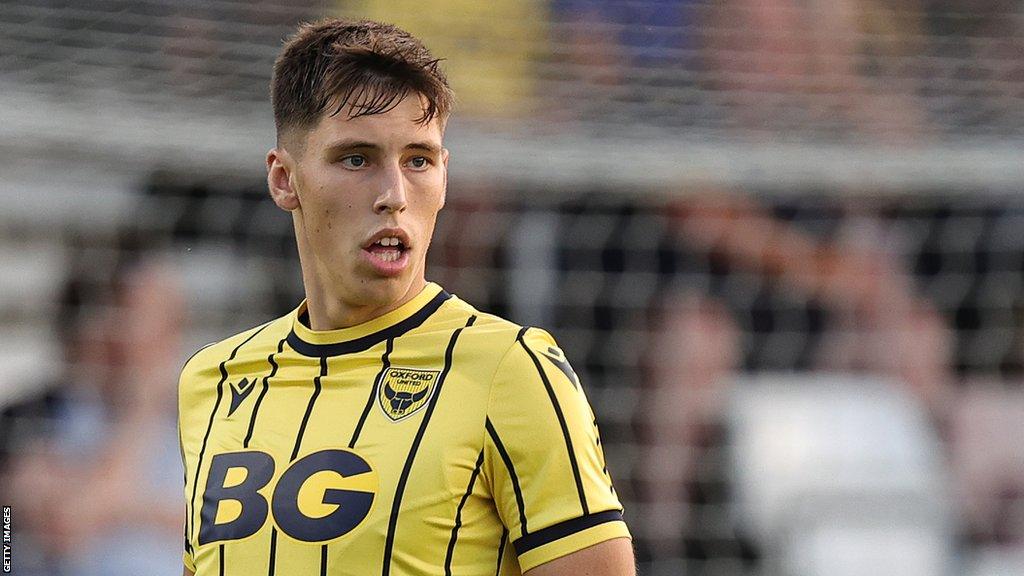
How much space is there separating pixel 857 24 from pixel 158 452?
2915 mm

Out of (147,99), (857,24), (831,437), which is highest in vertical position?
(857,24)

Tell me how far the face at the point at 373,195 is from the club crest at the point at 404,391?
0.12 meters

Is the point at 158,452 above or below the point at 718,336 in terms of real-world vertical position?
below

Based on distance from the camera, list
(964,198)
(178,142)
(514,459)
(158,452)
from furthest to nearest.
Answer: (964,198)
(178,142)
(158,452)
(514,459)

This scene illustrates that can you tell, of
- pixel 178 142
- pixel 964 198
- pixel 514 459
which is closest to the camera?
pixel 514 459

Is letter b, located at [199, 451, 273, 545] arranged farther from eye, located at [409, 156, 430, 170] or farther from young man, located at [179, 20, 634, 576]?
eye, located at [409, 156, 430, 170]

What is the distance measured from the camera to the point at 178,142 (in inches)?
180

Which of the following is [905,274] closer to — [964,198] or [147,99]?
[964,198]

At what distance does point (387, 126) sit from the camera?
5.91 ft

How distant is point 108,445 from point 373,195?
2733mm

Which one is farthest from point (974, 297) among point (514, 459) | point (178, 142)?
point (514, 459)

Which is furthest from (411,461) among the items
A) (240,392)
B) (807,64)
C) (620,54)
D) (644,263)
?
(807,64)

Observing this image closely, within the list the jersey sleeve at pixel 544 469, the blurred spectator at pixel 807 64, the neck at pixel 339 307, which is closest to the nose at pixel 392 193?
the neck at pixel 339 307

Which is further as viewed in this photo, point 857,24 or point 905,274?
point 857,24
